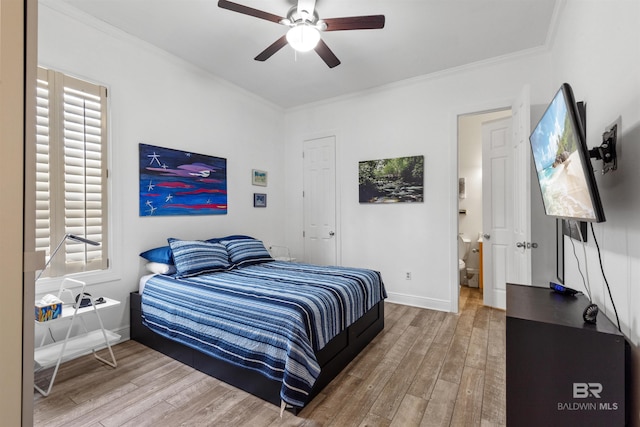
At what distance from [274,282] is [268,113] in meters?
3.01

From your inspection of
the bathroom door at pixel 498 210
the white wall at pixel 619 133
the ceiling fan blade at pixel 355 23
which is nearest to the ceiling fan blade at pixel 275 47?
the ceiling fan blade at pixel 355 23

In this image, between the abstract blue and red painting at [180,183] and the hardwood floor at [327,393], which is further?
the abstract blue and red painting at [180,183]

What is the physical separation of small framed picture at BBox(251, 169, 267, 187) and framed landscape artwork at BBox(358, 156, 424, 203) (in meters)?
1.45

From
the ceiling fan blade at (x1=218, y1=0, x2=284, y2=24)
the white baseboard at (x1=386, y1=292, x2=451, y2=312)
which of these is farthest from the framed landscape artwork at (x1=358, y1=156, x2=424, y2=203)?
the ceiling fan blade at (x1=218, y1=0, x2=284, y2=24)

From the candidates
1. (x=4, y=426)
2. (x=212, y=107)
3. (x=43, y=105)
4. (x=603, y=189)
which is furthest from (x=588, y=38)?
(x=43, y=105)

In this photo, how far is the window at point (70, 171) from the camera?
2.32m

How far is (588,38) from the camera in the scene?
1757 mm

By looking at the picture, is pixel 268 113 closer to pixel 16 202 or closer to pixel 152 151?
pixel 152 151

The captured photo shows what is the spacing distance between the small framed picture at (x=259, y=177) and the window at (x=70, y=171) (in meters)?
1.89

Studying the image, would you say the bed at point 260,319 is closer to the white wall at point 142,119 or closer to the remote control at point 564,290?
the white wall at point 142,119

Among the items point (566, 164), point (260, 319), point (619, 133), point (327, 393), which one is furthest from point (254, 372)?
point (619, 133)

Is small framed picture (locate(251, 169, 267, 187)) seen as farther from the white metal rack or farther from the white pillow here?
the white metal rack

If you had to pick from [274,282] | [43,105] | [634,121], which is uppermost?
[43,105]

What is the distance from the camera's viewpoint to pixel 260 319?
1.98m
